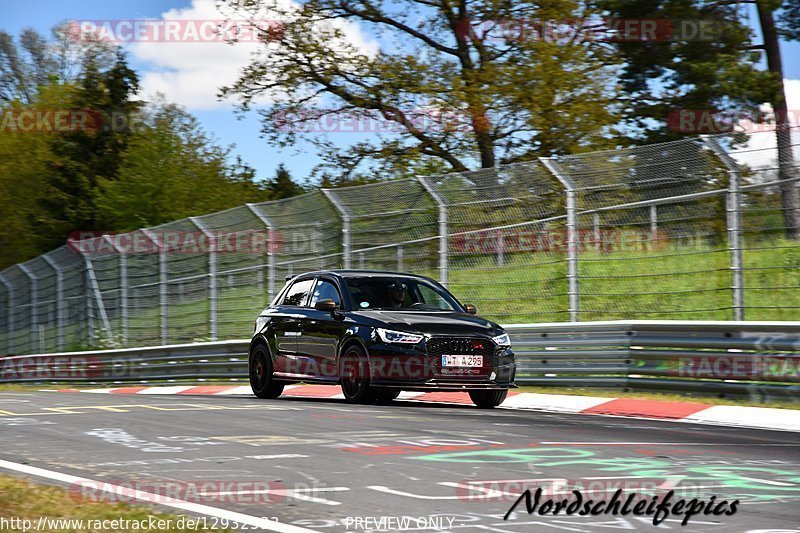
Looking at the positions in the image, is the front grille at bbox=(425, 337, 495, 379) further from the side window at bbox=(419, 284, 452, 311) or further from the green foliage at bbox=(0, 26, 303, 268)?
the green foliage at bbox=(0, 26, 303, 268)

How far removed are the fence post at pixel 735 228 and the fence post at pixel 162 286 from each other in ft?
47.8

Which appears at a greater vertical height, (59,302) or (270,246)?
(270,246)

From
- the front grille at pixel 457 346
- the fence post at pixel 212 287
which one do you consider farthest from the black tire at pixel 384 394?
the fence post at pixel 212 287

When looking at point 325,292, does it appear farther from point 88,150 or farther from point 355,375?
point 88,150

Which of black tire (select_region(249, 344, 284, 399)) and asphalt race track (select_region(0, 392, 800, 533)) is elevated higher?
black tire (select_region(249, 344, 284, 399))

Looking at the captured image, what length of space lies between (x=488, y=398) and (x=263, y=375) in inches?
132

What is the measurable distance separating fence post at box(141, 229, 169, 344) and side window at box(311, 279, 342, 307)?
448 inches

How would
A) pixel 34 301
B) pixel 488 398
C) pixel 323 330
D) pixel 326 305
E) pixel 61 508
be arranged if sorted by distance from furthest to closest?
pixel 34 301, pixel 323 330, pixel 326 305, pixel 488 398, pixel 61 508

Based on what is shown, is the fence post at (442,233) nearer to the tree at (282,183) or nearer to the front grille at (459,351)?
the front grille at (459,351)

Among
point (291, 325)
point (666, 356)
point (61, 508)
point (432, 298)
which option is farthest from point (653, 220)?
point (61, 508)

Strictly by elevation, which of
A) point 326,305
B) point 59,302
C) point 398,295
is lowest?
point 326,305

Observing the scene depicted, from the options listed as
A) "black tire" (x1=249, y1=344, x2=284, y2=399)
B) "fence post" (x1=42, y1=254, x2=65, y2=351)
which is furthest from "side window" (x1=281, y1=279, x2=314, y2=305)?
"fence post" (x1=42, y1=254, x2=65, y2=351)

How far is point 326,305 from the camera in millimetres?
14336

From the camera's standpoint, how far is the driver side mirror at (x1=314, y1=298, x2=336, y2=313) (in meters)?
14.3
